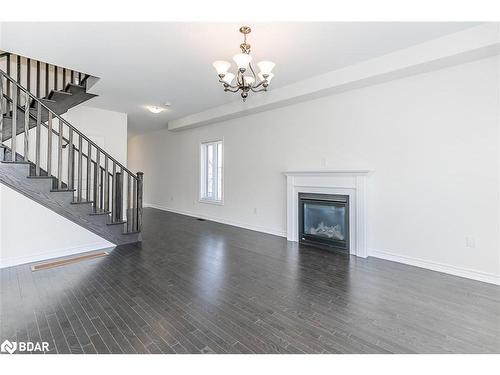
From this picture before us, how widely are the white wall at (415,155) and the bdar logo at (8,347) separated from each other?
13.9 feet

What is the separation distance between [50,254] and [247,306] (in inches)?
133

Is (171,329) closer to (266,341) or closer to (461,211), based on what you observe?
(266,341)

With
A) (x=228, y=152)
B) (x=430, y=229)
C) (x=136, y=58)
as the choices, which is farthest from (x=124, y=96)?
(x=430, y=229)

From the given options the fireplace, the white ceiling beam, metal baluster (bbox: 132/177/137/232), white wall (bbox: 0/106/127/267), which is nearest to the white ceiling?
the white ceiling beam

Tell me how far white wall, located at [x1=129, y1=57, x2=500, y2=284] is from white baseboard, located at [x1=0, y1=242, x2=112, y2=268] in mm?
3256

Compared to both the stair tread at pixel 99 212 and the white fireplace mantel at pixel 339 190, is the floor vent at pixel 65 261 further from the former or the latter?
the white fireplace mantel at pixel 339 190

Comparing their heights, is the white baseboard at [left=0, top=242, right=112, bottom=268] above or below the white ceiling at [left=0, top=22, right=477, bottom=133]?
below

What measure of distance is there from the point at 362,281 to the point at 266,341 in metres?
1.67

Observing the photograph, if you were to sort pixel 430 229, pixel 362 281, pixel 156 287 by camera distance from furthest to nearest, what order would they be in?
pixel 430 229, pixel 362 281, pixel 156 287

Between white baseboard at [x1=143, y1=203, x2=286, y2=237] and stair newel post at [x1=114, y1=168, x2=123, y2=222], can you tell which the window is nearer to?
white baseboard at [x1=143, y1=203, x2=286, y2=237]

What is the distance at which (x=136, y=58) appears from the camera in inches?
137

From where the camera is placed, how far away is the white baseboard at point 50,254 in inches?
138

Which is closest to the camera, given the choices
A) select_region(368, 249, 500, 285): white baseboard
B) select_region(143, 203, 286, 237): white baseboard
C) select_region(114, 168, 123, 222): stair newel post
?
select_region(368, 249, 500, 285): white baseboard

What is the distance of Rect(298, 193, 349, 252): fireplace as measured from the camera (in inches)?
167
